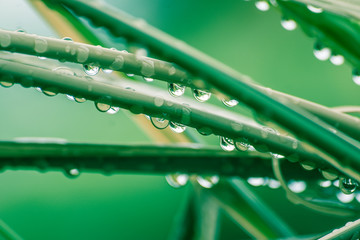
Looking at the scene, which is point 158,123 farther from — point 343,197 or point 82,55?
point 343,197

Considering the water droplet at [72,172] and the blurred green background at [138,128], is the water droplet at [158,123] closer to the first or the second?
the water droplet at [72,172]

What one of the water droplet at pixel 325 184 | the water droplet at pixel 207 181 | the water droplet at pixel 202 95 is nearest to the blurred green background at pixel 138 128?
the water droplet at pixel 207 181

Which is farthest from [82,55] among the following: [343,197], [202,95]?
[343,197]

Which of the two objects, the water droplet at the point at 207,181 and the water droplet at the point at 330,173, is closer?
the water droplet at the point at 330,173

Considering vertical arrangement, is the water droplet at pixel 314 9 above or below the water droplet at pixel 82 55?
above

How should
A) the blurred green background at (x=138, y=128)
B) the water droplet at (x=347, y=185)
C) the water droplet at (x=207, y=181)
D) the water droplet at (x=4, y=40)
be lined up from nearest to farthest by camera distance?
the water droplet at (x=4, y=40)
the water droplet at (x=347, y=185)
the water droplet at (x=207, y=181)
the blurred green background at (x=138, y=128)

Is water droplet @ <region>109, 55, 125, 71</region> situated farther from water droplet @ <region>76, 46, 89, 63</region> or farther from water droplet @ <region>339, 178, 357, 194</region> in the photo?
water droplet @ <region>339, 178, 357, 194</region>

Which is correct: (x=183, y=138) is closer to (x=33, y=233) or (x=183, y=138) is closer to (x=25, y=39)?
(x=25, y=39)

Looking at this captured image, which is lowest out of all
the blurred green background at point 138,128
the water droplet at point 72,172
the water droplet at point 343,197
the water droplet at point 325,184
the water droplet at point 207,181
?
the water droplet at point 72,172
